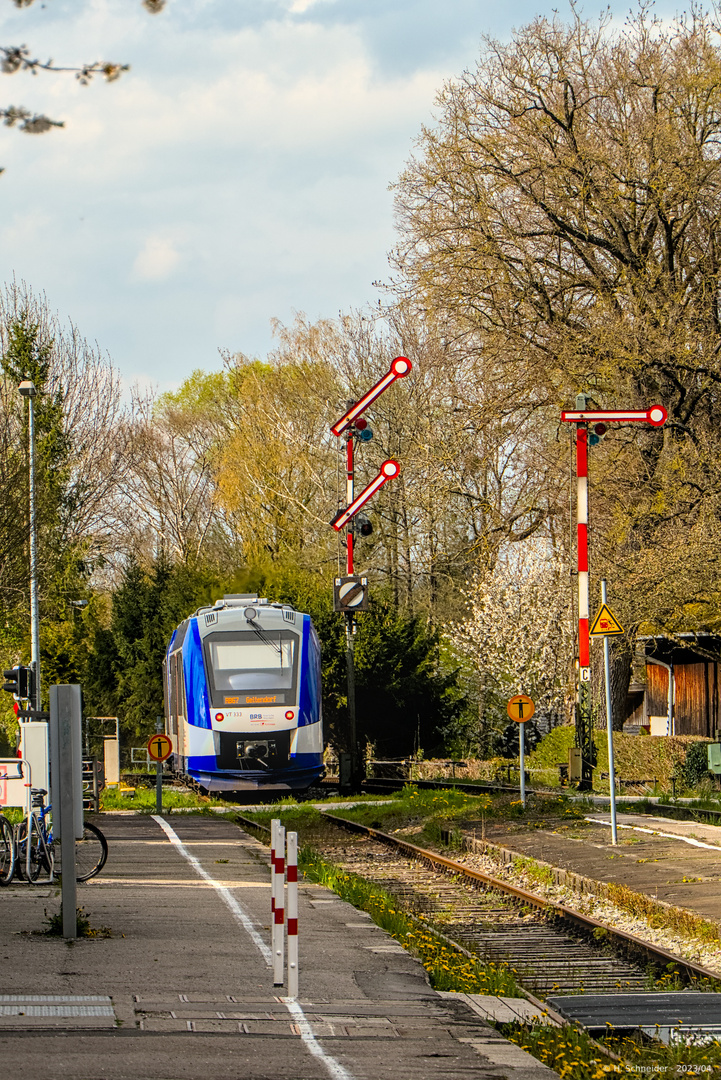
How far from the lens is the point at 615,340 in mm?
27312

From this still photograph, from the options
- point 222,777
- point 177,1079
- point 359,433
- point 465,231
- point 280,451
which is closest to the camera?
point 177,1079

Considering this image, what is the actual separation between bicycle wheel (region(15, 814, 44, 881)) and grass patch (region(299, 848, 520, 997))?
117 inches

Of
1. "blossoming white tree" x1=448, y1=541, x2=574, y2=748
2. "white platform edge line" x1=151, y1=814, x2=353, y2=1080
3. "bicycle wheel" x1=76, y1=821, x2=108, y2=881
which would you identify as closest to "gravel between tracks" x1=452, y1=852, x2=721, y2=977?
"white platform edge line" x1=151, y1=814, x2=353, y2=1080

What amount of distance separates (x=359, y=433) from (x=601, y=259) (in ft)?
28.4

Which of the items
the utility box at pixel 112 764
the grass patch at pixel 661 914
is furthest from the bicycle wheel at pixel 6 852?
the utility box at pixel 112 764

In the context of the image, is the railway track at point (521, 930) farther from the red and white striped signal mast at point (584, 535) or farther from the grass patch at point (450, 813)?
the red and white striped signal mast at point (584, 535)

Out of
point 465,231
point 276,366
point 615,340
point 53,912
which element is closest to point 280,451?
point 276,366

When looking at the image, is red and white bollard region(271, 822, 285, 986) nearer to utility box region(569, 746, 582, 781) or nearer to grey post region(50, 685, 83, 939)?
grey post region(50, 685, 83, 939)

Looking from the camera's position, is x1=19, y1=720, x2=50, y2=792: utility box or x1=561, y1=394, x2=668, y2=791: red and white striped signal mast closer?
x1=19, y1=720, x2=50, y2=792: utility box

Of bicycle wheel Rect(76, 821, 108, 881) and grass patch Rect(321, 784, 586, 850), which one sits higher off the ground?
bicycle wheel Rect(76, 821, 108, 881)

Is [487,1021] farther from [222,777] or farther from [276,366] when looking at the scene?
[276,366]

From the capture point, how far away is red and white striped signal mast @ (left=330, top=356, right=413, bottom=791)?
2495 cm

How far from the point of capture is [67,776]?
963cm

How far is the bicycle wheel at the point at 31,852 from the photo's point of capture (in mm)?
12367
